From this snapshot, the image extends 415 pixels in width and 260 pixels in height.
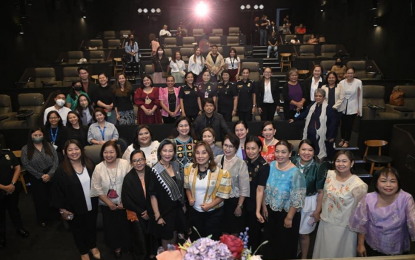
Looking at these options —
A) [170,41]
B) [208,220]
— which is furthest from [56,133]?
[170,41]

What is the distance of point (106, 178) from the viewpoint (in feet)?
11.6

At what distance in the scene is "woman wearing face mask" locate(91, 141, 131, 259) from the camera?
11.5 feet

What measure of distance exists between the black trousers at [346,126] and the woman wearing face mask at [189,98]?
2.43 m

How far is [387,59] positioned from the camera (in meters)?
9.95

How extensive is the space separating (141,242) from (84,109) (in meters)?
2.50

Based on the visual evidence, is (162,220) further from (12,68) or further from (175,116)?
(12,68)

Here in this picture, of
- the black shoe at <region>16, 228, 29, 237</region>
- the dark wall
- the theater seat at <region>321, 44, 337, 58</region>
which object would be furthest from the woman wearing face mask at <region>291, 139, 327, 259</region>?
the theater seat at <region>321, 44, 337, 58</region>

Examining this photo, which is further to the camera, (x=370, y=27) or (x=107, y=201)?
(x=370, y=27)

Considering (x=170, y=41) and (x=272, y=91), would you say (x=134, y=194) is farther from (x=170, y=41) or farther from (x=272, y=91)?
(x=170, y=41)

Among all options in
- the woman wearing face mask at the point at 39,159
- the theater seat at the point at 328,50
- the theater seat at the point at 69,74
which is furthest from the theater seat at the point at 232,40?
the woman wearing face mask at the point at 39,159

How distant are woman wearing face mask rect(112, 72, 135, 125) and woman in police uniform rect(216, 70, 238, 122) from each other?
1.51m

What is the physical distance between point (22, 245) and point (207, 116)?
283 cm

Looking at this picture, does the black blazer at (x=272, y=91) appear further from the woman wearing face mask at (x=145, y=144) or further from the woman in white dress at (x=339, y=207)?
the woman in white dress at (x=339, y=207)

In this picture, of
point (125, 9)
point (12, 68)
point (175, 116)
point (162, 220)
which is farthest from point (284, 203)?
point (125, 9)
